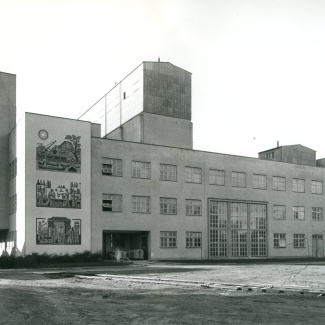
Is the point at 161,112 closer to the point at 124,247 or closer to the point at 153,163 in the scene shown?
the point at 153,163

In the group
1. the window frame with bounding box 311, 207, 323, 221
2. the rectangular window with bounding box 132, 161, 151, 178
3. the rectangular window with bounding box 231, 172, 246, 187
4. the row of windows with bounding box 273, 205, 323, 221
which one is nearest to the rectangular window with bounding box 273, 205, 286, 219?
the row of windows with bounding box 273, 205, 323, 221

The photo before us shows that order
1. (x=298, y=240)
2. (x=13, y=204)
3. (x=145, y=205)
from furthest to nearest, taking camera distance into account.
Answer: (x=298, y=240)
(x=145, y=205)
(x=13, y=204)

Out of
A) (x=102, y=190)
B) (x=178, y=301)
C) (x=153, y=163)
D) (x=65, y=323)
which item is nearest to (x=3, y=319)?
(x=65, y=323)

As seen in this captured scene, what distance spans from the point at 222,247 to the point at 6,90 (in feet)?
81.6

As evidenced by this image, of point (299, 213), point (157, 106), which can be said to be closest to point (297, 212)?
point (299, 213)

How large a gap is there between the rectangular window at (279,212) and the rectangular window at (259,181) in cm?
268

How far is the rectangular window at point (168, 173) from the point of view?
46.9 metres

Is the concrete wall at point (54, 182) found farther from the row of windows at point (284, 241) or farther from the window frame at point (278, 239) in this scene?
the row of windows at point (284, 241)

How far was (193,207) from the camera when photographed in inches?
1902

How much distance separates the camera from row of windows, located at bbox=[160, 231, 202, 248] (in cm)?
4603

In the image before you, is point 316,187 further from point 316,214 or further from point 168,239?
point 168,239

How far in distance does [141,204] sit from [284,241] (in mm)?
17836

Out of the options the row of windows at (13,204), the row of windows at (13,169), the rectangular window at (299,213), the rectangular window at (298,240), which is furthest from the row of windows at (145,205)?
the rectangular window at (298,240)

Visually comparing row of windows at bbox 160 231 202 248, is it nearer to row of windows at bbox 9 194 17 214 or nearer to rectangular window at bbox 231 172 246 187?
rectangular window at bbox 231 172 246 187
